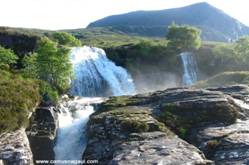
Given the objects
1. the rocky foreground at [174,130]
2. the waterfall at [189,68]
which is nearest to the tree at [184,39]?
the waterfall at [189,68]

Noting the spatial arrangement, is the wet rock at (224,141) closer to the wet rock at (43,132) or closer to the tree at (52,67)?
the wet rock at (43,132)

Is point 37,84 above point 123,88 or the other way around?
above

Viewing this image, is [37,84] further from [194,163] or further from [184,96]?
[194,163]

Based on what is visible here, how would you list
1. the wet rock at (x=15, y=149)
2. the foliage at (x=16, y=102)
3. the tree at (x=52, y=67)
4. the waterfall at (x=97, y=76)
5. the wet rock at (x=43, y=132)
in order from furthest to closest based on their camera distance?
the waterfall at (x=97, y=76), the tree at (x=52, y=67), the wet rock at (x=43, y=132), the foliage at (x=16, y=102), the wet rock at (x=15, y=149)

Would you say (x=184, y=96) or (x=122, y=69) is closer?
(x=184, y=96)

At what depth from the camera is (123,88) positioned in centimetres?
7744

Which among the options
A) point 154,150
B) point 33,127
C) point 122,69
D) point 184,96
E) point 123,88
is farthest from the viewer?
point 122,69

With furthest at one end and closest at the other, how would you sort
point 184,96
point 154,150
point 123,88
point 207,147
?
point 123,88 < point 184,96 < point 207,147 < point 154,150

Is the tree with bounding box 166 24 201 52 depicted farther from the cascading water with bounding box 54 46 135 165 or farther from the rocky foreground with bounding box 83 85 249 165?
the rocky foreground with bounding box 83 85 249 165

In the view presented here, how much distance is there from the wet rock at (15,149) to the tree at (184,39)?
192ft

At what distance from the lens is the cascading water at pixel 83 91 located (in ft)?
136

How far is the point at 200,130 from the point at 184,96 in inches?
249

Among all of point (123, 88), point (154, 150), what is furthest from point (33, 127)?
point (123, 88)

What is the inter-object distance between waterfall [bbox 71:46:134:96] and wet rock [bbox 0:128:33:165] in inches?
1322
